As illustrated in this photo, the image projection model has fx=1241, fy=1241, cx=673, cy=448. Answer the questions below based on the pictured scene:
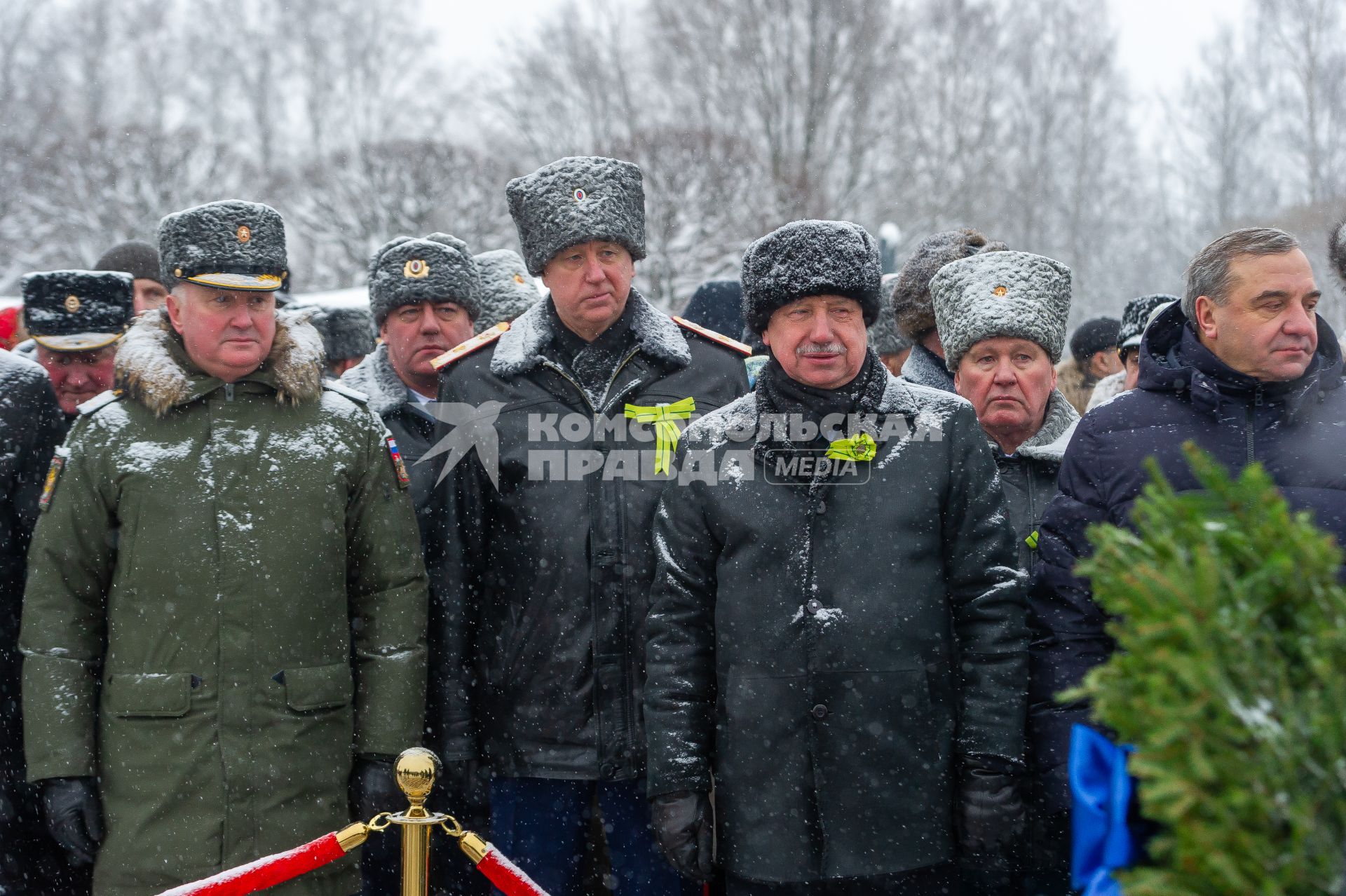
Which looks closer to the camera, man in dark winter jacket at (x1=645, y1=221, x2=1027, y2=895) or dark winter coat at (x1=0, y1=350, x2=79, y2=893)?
man in dark winter jacket at (x1=645, y1=221, x2=1027, y2=895)

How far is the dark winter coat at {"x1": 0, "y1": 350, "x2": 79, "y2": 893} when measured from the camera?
11.9 ft

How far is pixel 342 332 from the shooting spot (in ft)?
20.8

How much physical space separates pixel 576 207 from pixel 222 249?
999mm

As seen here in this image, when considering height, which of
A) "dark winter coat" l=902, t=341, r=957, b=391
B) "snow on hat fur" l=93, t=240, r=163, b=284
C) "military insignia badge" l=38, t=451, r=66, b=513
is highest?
"snow on hat fur" l=93, t=240, r=163, b=284

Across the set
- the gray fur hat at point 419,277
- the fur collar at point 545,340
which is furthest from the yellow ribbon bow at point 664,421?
the gray fur hat at point 419,277

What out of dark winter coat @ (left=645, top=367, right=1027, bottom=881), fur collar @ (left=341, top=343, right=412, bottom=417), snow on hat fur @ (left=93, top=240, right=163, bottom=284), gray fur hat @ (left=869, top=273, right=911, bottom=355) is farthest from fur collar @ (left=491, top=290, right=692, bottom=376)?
snow on hat fur @ (left=93, top=240, right=163, bottom=284)

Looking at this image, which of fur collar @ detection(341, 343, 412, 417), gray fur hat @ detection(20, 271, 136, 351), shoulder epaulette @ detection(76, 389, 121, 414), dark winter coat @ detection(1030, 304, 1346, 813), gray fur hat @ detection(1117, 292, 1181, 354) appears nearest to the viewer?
dark winter coat @ detection(1030, 304, 1346, 813)

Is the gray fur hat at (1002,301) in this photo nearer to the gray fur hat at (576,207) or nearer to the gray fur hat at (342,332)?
the gray fur hat at (576,207)

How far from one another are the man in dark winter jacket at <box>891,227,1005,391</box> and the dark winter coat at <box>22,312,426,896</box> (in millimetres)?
1944

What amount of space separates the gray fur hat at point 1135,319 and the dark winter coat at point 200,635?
307cm

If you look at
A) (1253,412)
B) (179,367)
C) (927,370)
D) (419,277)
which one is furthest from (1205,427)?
(419,277)

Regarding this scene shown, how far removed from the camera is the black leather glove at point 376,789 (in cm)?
331

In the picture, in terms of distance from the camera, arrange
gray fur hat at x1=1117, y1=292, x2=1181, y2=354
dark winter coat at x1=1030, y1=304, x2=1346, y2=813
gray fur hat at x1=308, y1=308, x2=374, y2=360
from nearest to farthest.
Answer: dark winter coat at x1=1030, y1=304, x2=1346, y2=813 → gray fur hat at x1=1117, y1=292, x2=1181, y2=354 → gray fur hat at x1=308, y1=308, x2=374, y2=360

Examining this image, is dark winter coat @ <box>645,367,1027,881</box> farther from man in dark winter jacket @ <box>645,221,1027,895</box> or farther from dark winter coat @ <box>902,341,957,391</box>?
dark winter coat @ <box>902,341,957,391</box>
